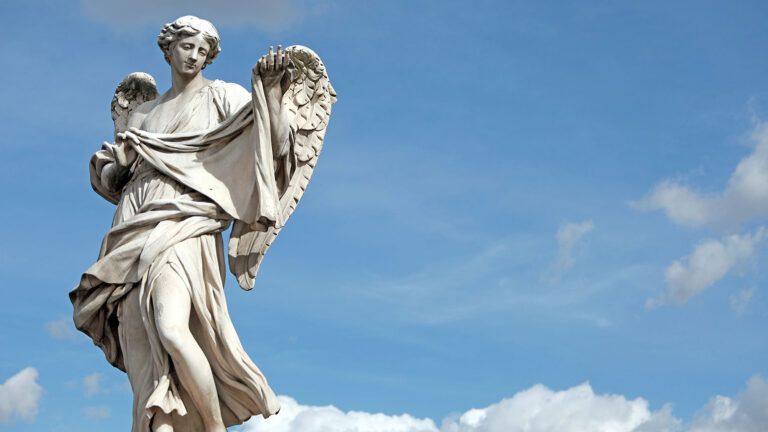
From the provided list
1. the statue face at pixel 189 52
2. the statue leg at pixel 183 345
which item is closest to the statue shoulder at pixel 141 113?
the statue face at pixel 189 52

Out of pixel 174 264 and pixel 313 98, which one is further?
pixel 313 98

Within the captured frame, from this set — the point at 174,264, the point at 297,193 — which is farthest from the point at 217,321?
the point at 297,193

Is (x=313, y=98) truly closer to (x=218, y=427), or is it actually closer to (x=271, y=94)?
(x=271, y=94)

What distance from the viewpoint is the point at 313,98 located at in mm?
15547

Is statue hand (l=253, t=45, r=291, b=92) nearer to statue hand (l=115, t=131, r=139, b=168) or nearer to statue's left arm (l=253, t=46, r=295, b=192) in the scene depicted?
statue's left arm (l=253, t=46, r=295, b=192)

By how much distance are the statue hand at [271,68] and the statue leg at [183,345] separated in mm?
1998

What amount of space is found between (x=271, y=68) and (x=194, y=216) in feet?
5.26

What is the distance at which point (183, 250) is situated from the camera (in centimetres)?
1443

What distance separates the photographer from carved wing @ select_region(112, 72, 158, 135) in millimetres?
16219

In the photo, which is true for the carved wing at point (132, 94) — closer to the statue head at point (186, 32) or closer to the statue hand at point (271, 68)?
the statue head at point (186, 32)

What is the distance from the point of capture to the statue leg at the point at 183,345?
13969mm

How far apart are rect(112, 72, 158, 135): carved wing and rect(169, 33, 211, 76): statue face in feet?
3.46

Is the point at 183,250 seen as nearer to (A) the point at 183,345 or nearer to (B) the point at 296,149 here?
(A) the point at 183,345

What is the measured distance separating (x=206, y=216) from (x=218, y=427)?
2034 mm
